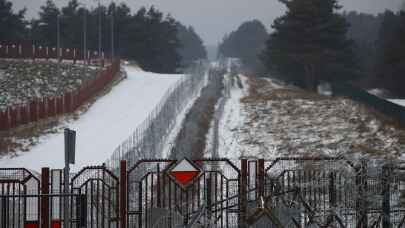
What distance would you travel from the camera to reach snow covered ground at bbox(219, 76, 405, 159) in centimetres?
3111

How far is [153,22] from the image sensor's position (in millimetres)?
105938

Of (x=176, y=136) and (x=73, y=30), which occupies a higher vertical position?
(x=73, y=30)

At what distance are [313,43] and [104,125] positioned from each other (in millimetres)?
25415

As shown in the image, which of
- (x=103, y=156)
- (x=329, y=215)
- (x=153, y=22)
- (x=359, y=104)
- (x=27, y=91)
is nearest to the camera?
(x=329, y=215)

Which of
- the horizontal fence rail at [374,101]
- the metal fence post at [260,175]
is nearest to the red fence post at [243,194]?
the metal fence post at [260,175]

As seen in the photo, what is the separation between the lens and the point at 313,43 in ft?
202

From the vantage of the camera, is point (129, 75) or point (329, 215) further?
point (129, 75)

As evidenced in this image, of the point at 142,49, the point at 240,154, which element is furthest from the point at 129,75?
the point at 240,154

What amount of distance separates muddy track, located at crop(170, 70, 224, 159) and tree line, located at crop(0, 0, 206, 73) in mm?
36903

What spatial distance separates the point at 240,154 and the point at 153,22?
7578cm

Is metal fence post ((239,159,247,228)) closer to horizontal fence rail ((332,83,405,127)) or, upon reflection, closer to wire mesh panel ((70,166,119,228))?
wire mesh panel ((70,166,119,228))

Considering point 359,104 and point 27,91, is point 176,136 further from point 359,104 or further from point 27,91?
point 27,91

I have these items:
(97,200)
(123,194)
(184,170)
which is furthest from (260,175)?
(97,200)

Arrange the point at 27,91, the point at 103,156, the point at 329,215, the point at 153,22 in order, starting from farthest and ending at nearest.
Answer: the point at 153,22 → the point at 27,91 → the point at 103,156 → the point at 329,215
